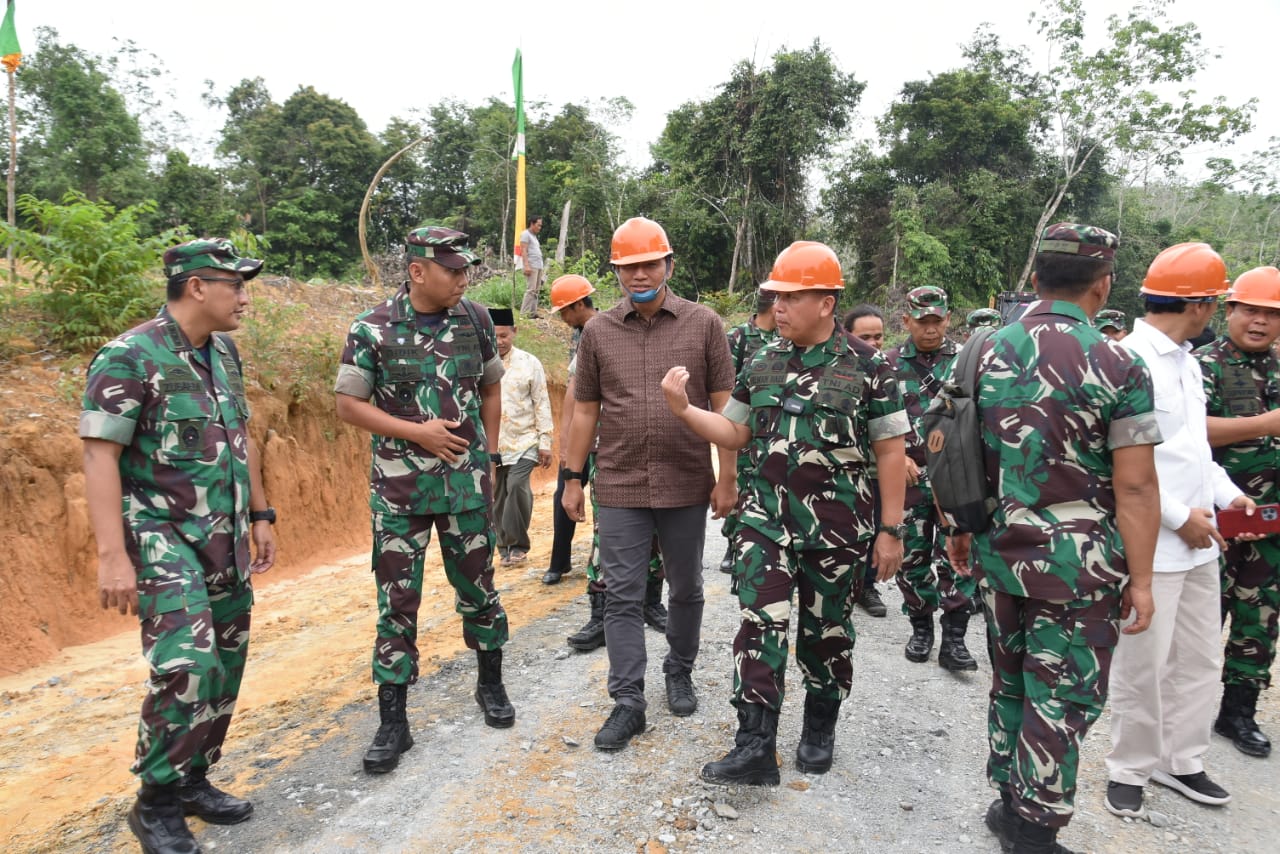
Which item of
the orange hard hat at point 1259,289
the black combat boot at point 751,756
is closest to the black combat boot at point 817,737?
the black combat boot at point 751,756

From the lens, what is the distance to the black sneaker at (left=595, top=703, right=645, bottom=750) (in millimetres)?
3414

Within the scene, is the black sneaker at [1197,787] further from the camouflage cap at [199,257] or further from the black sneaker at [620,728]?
the camouflage cap at [199,257]

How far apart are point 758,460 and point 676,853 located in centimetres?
149

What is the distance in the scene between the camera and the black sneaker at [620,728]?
134 inches

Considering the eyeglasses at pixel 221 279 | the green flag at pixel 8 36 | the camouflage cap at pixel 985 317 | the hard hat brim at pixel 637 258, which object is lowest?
the camouflage cap at pixel 985 317

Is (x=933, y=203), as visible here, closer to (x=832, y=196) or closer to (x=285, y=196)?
(x=832, y=196)

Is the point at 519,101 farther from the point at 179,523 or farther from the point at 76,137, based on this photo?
the point at 76,137

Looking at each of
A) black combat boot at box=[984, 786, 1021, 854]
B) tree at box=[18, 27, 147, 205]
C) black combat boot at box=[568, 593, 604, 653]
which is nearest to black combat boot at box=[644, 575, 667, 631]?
black combat boot at box=[568, 593, 604, 653]

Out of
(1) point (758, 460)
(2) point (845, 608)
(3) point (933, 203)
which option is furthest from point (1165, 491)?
(3) point (933, 203)

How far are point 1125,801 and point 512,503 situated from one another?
4615 millimetres

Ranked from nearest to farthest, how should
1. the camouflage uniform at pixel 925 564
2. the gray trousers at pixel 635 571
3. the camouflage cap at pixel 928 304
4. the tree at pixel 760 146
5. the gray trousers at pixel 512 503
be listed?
the gray trousers at pixel 635 571
the camouflage uniform at pixel 925 564
the camouflage cap at pixel 928 304
the gray trousers at pixel 512 503
the tree at pixel 760 146

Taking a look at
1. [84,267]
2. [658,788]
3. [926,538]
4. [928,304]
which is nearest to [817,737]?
[658,788]

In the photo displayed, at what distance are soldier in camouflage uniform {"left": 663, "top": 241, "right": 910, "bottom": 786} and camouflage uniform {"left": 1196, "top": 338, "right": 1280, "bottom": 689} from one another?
6.00ft

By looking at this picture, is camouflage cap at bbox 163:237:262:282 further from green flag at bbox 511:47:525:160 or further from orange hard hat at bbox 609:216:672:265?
A: green flag at bbox 511:47:525:160
